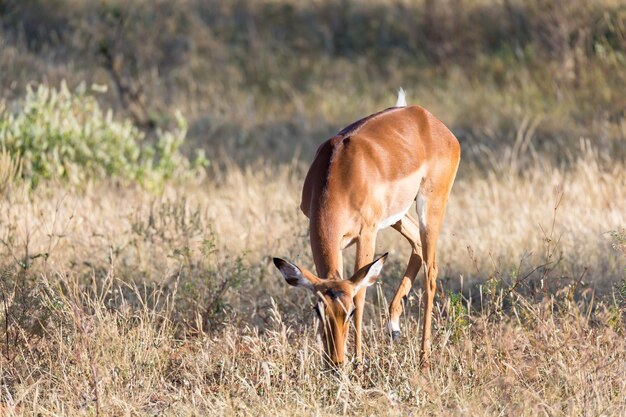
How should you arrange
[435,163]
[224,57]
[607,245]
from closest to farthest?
1. [435,163]
2. [607,245]
3. [224,57]

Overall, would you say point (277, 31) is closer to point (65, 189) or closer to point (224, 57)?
point (224, 57)

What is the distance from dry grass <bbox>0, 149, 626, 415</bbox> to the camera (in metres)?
5.47

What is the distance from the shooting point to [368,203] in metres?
6.20

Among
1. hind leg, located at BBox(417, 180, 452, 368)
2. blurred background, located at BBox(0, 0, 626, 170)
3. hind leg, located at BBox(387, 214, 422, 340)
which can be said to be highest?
hind leg, located at BBox(417, 180, 452, 368)

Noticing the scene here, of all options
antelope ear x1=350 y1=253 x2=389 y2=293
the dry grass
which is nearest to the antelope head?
antelope ear x1=350 y1=253 x2=389 y2=293

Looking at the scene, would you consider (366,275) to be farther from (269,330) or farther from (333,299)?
(269,330)

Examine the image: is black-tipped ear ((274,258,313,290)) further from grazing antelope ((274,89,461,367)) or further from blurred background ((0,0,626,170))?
blurred background ((0,0,626,170))

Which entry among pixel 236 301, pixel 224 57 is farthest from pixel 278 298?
pixel 224 57

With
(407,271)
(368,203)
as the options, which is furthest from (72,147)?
A: (368,203)

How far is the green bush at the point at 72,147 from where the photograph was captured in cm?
1049

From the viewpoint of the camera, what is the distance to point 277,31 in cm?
1894

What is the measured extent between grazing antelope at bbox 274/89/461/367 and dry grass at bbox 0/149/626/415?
28cm

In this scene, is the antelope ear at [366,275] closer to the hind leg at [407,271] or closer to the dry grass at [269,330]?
the dry grass at [269,330]

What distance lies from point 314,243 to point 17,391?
1.79 meters
